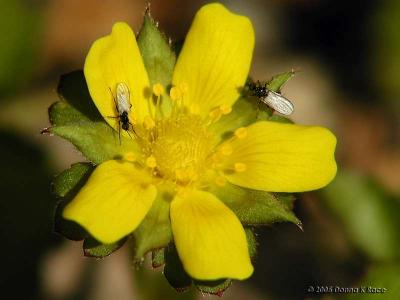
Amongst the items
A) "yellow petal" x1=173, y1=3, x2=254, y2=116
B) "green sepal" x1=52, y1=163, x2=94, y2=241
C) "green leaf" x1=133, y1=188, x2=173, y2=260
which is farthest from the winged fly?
"green sepal" x1=52, y1=163, x2=94, y2=241

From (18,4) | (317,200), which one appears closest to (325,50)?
(317,200)

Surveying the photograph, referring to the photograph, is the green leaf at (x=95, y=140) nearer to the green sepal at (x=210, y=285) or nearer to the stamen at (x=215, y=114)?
the stamen at (x=215, y=114)

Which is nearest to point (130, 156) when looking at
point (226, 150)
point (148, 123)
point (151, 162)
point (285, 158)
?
point (151, 162)

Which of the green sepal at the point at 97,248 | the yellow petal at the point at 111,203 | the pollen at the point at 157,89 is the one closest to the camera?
the yellow petal at the point at 111,203

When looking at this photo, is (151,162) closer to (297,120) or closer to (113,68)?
(113,68)

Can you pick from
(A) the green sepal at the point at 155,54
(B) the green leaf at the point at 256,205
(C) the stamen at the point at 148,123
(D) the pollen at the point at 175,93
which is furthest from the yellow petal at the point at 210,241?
(A) the green sepal at the point at 155,54

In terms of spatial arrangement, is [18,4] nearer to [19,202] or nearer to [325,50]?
[19,202]
